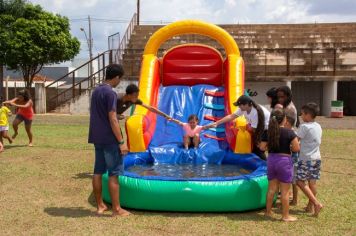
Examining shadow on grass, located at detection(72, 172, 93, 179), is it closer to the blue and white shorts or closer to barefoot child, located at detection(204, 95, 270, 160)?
barefoot child, located at detection(204, 95, 270, 160)

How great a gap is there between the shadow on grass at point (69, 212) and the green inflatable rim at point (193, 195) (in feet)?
1.45

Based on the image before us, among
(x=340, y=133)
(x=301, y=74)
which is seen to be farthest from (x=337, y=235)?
(x=301, y=74)

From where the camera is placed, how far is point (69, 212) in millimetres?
4855

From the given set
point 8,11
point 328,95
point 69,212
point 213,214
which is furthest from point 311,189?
point 8,11

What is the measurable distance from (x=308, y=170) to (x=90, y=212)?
91.7 inches

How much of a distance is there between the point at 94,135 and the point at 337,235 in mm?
2509

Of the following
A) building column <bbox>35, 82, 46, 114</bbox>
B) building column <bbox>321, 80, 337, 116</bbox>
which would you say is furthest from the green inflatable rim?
building column <bbox>35, 82, 46, 114</bbox>

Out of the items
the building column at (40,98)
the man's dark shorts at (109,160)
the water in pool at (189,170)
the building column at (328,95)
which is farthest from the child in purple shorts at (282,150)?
the building column at (40,98)

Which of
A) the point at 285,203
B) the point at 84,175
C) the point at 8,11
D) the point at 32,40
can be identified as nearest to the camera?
the point at 285,203

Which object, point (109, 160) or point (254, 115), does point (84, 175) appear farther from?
point (254, 115)

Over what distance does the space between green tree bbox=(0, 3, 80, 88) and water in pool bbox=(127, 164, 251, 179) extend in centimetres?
1884

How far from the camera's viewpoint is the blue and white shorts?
471 centimetres

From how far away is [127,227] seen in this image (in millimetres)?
4320

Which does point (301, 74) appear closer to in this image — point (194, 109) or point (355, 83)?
point (355, 83)
